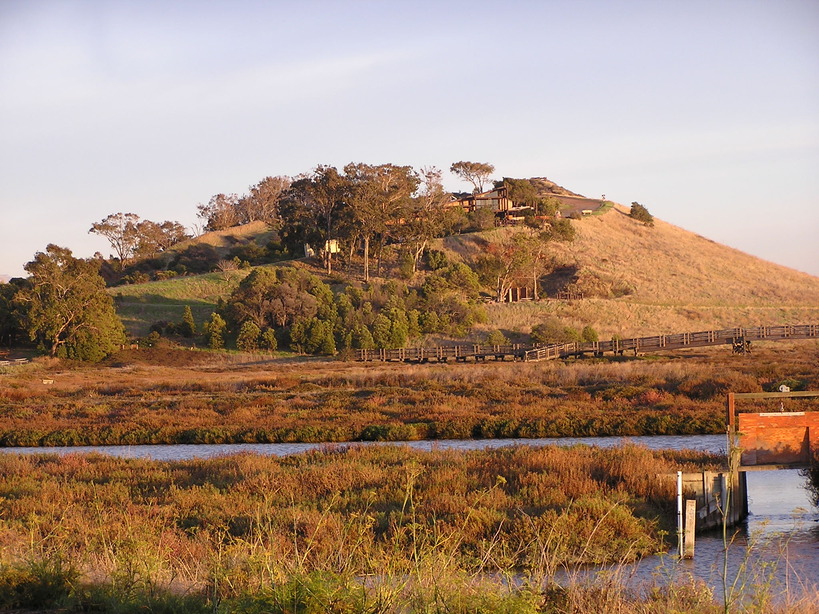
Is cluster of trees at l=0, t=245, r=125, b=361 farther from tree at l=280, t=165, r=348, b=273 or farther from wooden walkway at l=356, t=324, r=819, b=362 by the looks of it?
tree at l=280, t=165, r=348, b=273

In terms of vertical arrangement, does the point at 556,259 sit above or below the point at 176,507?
above

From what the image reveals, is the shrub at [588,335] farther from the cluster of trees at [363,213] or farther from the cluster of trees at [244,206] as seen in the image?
the cluster of trees at [244,206]

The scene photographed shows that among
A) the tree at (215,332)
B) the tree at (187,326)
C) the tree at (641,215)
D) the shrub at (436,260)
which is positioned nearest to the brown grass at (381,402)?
the tree at (215,332)

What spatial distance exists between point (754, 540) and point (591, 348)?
52.2 m

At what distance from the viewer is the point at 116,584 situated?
8.30 m

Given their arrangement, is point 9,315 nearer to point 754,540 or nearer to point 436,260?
point 436,260

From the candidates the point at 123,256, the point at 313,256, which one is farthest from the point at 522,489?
the point at 123,256

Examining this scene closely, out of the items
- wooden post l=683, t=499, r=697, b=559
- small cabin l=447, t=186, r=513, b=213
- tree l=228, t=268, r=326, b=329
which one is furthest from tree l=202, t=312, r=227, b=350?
wooden post l=683, t=499, r=697, b=559

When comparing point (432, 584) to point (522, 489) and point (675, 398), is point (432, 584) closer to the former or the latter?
point (522, 489)

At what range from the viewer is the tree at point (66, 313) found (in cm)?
6156

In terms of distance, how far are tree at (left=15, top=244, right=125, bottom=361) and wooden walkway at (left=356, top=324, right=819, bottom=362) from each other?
17886 mm

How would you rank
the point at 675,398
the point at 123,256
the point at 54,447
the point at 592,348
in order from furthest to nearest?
1. the point at 123,256
2. the point at 592,348
3. the point at 675,398
4. the point at 54,447

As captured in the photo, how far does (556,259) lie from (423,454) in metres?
78.1

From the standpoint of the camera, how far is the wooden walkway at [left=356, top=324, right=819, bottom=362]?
6034 centimetres
